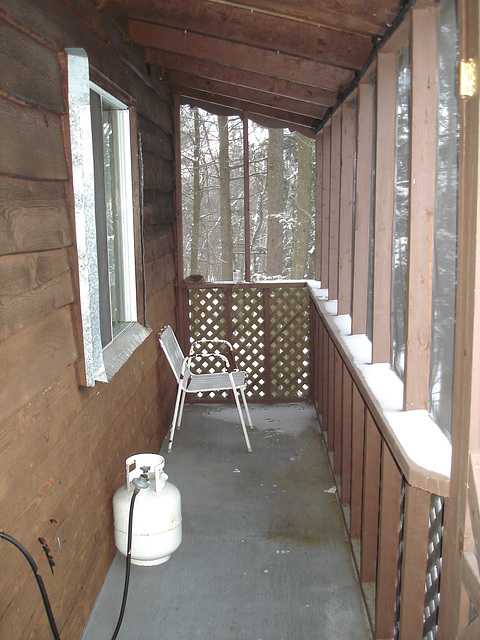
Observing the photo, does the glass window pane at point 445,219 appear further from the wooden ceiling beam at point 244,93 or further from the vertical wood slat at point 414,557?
the wooden ceiling beam at point 244,93

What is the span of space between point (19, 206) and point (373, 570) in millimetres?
1846

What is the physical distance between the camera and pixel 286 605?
234 centimetres

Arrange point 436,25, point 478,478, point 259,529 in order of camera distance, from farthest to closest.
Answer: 1. point 259,529
2. point 436,25
3. point 478,478

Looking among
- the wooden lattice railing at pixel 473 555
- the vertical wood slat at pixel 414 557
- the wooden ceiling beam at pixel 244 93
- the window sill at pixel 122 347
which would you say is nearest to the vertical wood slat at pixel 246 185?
the wooden ceiling beam at pixel 244 93

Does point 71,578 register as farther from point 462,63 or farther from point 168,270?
point 168,270

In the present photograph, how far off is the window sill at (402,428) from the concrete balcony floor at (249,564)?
91 cm

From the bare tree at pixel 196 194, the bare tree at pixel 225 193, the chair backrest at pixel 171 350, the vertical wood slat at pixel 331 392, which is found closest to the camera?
the vertical wood slat at pixel 331 392

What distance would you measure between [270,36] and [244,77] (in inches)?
41.3

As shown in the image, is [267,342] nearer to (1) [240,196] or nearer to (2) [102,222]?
(2) [102,222]

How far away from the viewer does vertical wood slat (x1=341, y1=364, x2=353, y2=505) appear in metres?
2.83

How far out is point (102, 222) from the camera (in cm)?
263

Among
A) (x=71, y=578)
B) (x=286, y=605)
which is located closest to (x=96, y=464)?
(x=71, y=578)

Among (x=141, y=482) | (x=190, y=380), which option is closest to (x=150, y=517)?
(x=141, y=482)

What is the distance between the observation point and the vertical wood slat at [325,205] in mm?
4039
